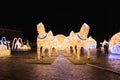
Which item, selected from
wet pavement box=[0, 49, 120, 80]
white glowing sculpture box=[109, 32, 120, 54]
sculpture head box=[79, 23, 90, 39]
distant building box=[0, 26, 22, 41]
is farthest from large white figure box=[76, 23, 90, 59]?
distant building box=[0, 26, 22, 41]

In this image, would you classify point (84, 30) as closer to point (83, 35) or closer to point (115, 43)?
point (83, 35)

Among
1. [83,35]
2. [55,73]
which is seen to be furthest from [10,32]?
[55,73]

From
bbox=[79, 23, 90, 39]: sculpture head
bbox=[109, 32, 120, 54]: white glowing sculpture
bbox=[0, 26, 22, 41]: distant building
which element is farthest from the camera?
bbox=[0, 26, 22, 41]: distant building

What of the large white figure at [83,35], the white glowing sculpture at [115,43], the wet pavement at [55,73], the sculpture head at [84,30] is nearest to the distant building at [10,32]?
the white glowing sculpture at [115,43]

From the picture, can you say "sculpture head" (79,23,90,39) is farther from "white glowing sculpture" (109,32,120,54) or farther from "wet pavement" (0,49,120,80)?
"white glowing sculpture" (109,32,120,54)

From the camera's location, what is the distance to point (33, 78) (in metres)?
14.3

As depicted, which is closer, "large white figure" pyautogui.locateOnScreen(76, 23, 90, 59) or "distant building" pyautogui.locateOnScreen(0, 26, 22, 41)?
"large white figure" pyautogui.locateOnScreen(76, 23, 90, 59)

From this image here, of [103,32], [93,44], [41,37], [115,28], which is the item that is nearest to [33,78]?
[41,37]

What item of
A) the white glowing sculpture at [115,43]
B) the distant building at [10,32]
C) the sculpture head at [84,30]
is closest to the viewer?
the sculpture head at [84,30]

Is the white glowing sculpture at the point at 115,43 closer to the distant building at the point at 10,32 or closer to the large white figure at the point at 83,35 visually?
the large white figure at the point at 83,35

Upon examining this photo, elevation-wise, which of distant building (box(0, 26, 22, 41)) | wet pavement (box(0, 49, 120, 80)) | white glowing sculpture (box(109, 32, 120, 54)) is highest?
distant building (box(0, 26, 22, 41))

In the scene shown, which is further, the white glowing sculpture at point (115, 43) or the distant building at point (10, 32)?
the distant building at point (10, 32)

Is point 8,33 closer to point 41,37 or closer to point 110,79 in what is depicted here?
point 41,37

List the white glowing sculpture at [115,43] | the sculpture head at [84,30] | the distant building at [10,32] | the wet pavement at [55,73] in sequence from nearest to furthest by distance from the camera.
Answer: the wet pavement at [55,73] < the sculpture head at [84,30] < the white glowing sculpture at [115,43] < the distant building at [10,32]
